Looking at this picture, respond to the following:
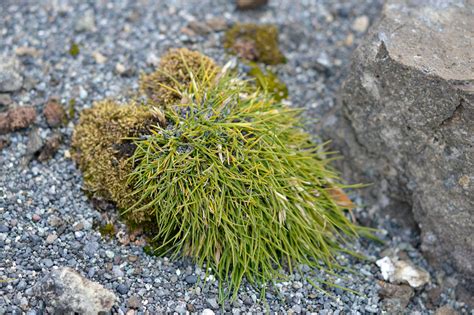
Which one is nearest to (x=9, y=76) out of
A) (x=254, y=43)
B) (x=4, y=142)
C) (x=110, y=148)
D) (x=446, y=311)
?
(x=4, y=142)

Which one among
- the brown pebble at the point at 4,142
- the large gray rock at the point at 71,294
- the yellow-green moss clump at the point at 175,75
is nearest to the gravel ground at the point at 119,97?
the brown pebble at the point at 4,142

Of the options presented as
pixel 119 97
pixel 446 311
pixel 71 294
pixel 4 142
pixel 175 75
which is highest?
pixel 175 75

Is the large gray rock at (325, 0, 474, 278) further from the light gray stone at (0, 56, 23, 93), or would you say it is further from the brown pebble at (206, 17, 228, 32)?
the light gray stone at (0, 56, 23, 93)

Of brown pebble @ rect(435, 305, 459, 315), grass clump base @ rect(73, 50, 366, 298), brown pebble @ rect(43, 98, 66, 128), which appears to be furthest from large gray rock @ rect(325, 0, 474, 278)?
brown pebble @ rect(43, 98, 66, 128)

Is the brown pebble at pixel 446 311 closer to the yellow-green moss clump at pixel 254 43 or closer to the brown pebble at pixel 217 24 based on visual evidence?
the yellow-green moss clump at pixel 254 43

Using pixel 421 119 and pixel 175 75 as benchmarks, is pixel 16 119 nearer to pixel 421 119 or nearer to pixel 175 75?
pixel 175 75

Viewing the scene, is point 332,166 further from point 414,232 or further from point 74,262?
point 74,262
